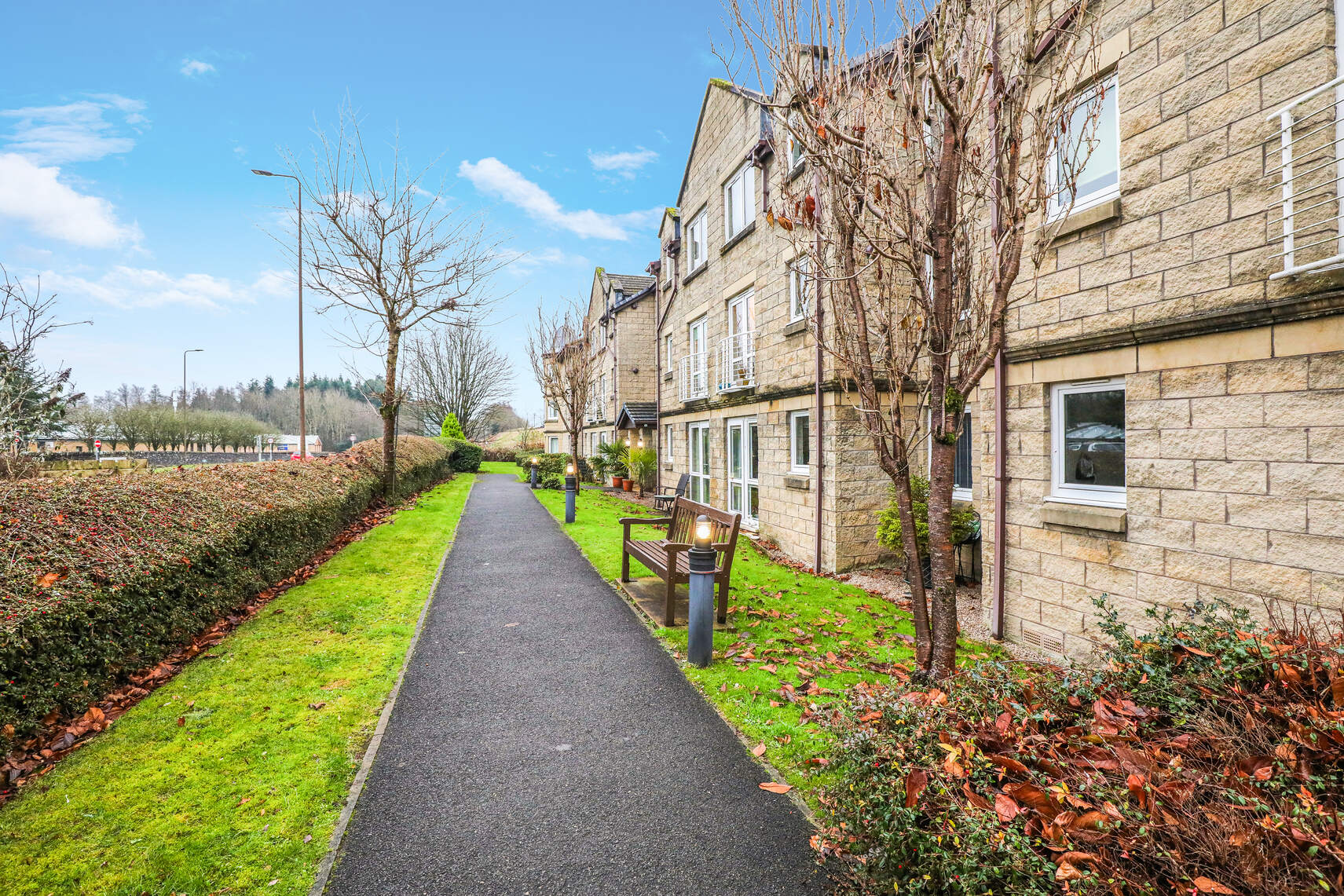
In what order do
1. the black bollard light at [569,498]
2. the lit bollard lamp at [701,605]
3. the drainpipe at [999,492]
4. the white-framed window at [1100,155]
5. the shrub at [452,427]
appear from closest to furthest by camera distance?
the white-framed window at [1100,155] < the lit bollard lamp at [701,605] < the drainpipe at [999,492] < the black bollard light at [569,498] < the shrub at [452,427]

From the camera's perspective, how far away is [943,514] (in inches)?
161

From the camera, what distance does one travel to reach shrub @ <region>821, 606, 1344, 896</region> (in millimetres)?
1624

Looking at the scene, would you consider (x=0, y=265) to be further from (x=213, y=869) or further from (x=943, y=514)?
(x=943, y=514)

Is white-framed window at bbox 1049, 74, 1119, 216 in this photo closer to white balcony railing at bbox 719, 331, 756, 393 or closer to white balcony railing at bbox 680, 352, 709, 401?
white balcony railing at bbox 719, 331, 756, 393

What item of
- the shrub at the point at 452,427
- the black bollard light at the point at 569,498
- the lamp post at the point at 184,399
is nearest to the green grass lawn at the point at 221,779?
the black bollard light at the point at 569,498

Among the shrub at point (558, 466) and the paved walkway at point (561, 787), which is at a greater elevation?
the shrub at point (558, 466)

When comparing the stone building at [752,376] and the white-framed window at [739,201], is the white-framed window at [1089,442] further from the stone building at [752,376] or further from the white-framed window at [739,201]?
the white-framed window at [739,201]

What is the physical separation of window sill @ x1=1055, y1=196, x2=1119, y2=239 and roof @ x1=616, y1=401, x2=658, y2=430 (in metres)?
16.2

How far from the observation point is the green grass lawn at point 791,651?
4000 mm

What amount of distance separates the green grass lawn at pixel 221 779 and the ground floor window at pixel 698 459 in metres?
10.2

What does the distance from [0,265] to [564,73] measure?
21.1 meters

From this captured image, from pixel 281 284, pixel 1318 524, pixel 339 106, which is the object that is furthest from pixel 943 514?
pixel 281 284

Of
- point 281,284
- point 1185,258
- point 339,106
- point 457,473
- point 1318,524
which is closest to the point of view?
point 1318,524

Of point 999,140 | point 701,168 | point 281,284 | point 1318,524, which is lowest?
point 1318,524
